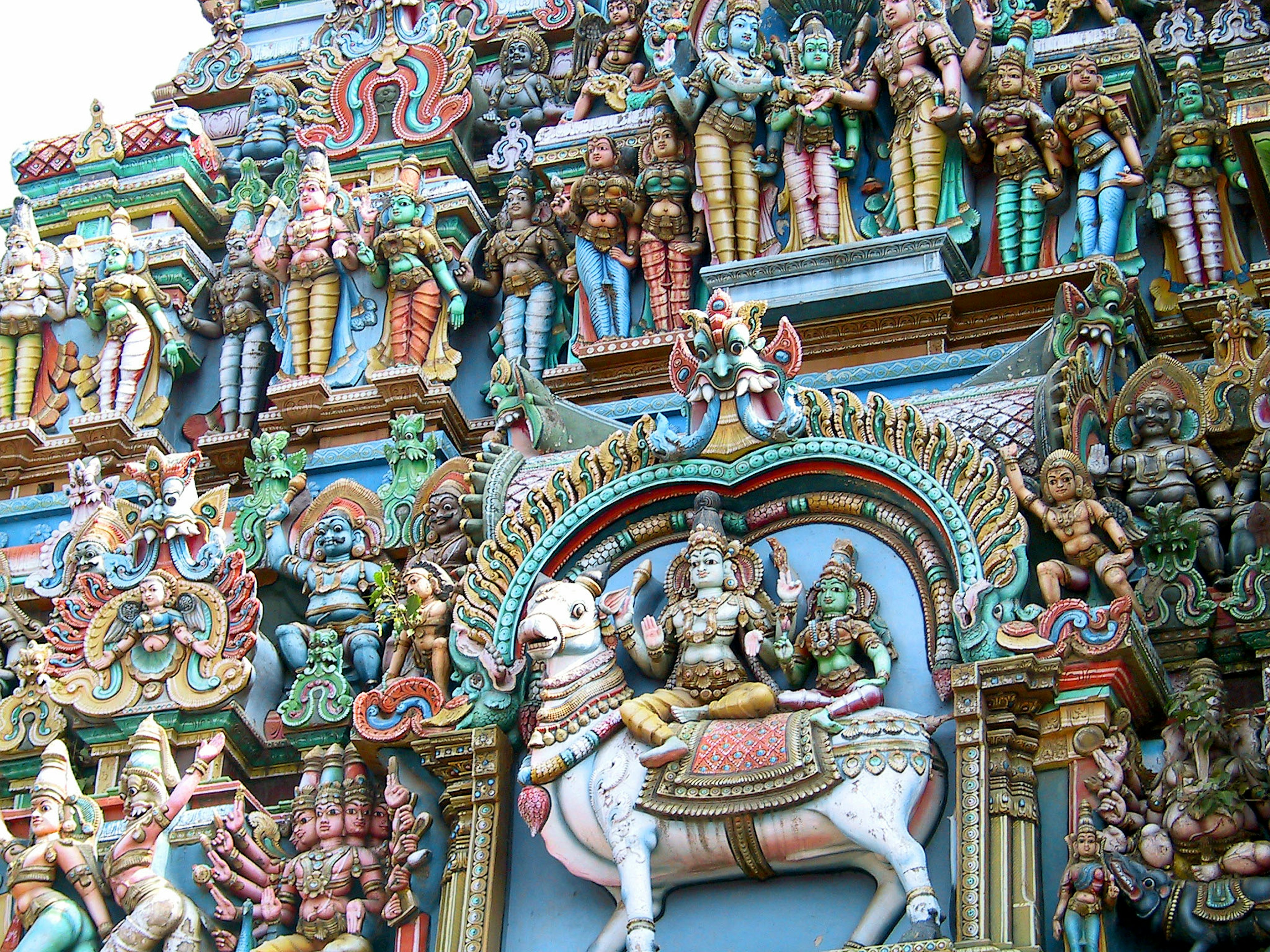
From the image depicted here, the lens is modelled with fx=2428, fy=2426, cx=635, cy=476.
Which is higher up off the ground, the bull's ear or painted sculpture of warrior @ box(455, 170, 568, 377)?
painted sculpture of warrior @ box(455, 170, 568, 377)

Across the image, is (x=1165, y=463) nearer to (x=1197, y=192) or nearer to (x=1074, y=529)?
(x=1074, y=529)

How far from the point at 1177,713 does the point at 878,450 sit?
8.41ft

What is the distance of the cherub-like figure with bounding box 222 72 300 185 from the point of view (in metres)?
22.3

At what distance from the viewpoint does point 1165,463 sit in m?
16.2

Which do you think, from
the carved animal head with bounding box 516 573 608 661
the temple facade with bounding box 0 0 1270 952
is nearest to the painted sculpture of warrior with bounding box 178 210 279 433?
the temple facade with bounding box 0 0 1270 952

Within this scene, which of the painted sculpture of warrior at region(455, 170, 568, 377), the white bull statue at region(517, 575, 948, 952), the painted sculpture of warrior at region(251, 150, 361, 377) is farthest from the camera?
the painted sculpture of warrior at region(251, 150, 361, 377)

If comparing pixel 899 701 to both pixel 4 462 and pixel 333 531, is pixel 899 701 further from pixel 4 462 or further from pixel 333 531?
pixel 4 462

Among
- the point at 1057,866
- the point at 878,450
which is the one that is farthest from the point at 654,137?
the point at 1057,866

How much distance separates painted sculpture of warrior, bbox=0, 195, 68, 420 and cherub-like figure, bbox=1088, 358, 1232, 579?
954 centimetres

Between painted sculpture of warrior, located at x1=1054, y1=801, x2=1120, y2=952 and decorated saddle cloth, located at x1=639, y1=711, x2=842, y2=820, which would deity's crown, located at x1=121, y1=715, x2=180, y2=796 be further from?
painted sculpture of warrior, located at x1=1054, y1=801, x2=1120, y2=952

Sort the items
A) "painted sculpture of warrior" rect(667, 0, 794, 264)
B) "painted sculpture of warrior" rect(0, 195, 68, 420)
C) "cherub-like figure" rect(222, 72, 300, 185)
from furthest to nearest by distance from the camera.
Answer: "cherub-like figure" rect(222, 72, 300, 185) < "painted sculpture of warrior" rect(0, 195, 68, 420) < "painted sculpture of warrior" rect(667, 0, 794, 264)

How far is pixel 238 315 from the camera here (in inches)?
818

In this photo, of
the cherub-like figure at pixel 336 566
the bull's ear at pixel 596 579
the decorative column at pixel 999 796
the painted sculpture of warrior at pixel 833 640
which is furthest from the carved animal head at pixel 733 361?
the cherub-like figure at pixel 336 566

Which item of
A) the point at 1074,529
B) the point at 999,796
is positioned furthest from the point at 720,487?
the point at 999,796
